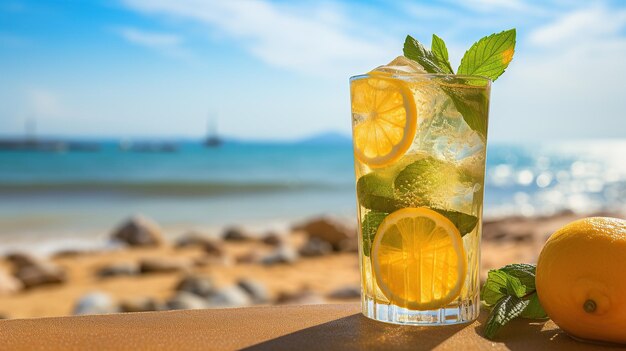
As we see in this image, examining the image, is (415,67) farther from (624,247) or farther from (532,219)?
(532,219)

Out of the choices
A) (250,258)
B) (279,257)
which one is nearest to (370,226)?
(279,257)

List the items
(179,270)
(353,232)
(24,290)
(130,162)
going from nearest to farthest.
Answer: (24,290) < (179,270) < (353,232) < (130,162)

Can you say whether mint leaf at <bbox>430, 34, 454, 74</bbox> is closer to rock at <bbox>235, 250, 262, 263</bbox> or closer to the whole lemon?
the whole lemon

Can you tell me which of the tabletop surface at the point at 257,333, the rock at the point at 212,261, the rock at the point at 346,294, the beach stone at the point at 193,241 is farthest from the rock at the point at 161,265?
the tabletop surface at the point at 257,333

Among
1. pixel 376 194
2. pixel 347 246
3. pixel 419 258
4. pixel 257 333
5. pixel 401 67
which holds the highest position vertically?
pixel 401 67

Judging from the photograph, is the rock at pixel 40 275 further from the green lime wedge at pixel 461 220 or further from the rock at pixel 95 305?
the green lime wedge at pixel 461 220

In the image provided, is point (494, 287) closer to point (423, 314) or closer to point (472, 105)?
point (423, 314)

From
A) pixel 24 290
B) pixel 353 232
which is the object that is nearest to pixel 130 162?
pixel 353 232
